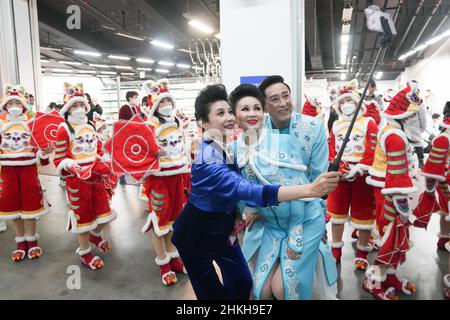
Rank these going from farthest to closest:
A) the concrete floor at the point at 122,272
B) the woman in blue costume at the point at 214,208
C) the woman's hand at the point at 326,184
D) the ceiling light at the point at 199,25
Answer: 1. the ceiling light at the point at 199,25
2. the concrete floor at the point at 122,272
3. the woman in blue costume at the point at 214,208
4. the woman's hand at the point at 326,184

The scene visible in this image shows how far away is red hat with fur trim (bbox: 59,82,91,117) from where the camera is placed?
2.98 meters

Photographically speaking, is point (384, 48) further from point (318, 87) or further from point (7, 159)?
point (318, 87)

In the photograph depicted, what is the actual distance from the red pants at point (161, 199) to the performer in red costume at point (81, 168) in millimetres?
409

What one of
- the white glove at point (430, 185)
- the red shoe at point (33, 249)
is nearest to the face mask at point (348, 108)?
the white glove at point (430, 185)

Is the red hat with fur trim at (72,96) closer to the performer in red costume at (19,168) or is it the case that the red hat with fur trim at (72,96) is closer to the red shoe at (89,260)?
the performer in red costume at (19,168)

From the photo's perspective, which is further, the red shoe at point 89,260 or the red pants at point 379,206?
the red shoe at point 89,260

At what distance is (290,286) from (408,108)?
1479mm

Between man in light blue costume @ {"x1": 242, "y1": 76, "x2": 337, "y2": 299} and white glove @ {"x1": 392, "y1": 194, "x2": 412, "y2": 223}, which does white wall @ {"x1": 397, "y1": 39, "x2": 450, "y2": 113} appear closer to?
white glove @ {"x1": 392, "y1": 194, "x2": 412, "y2": 223}

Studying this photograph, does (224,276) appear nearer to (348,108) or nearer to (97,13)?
(348,108)

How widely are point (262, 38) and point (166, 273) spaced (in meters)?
2.41

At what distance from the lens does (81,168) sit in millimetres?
2799

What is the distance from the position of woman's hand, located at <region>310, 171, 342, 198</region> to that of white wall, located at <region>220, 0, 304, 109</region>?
7.74 feet

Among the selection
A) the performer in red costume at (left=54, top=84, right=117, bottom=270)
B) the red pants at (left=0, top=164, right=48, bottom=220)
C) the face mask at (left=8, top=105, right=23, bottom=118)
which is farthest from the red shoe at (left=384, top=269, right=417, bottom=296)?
the face mask at (left=8, top=105, right=23, bottom=118)

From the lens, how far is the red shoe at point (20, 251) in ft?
11.0
